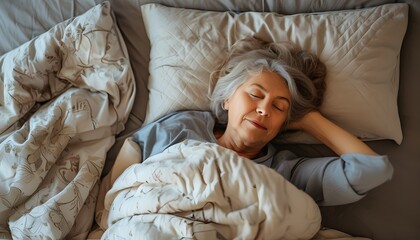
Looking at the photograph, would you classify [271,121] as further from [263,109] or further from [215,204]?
[215,204]

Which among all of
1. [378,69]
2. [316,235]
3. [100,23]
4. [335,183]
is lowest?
[316,235]

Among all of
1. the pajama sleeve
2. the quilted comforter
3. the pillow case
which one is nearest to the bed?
the pillow case

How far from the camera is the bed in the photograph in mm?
1233

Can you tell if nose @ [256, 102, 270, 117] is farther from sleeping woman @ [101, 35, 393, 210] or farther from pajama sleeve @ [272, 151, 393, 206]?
pajama sleeve @ [272, 151, 393, 206]

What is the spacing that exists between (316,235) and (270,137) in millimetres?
299

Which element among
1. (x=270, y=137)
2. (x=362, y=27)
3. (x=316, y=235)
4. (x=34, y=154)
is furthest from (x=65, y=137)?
(x=362, y=27)

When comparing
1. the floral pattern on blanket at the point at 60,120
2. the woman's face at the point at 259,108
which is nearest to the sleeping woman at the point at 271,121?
the woman's face at the point at 259,108

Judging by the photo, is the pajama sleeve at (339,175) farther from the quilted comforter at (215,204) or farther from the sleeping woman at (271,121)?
the quilted comforter at (215,204)

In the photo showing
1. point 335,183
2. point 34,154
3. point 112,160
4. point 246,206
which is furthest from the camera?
point 112,160

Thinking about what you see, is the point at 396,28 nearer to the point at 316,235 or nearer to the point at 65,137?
the point at 316,235

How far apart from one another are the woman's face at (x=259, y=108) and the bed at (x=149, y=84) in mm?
151

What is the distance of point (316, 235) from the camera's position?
3.80ft

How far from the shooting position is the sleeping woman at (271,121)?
3.77ft

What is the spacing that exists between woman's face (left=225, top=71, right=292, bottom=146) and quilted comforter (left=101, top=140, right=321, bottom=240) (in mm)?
168
